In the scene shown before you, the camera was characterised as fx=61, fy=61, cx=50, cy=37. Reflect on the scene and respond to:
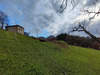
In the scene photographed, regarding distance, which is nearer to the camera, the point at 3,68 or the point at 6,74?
the point at 6,74

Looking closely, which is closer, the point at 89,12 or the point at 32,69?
the point at 89,12

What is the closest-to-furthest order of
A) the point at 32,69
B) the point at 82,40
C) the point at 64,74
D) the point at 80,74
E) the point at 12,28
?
the point at 32,69 → the point at 64,74 → the point at 80,74 → the point at 12,28 → the point at 82,40

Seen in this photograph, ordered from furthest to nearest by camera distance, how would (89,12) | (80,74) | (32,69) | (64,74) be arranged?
(80,74), (64,74), (32,69), (89,12)

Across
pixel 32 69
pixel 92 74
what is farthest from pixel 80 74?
pixel 32 69

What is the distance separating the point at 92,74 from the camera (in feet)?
14.5

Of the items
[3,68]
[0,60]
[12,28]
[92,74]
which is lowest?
[92,74]

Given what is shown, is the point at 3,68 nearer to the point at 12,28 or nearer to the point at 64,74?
the point at 64,74

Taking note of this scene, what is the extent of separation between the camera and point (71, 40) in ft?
115

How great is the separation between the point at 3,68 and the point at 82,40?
37.6 m

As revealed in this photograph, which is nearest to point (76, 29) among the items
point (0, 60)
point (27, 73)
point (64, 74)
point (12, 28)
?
point (64, 74)

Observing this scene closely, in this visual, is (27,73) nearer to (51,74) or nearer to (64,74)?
(51,74)

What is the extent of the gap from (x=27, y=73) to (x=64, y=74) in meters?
2.18

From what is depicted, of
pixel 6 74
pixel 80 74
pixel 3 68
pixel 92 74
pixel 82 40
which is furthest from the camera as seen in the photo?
pixel 82 40

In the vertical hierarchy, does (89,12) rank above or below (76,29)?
above
